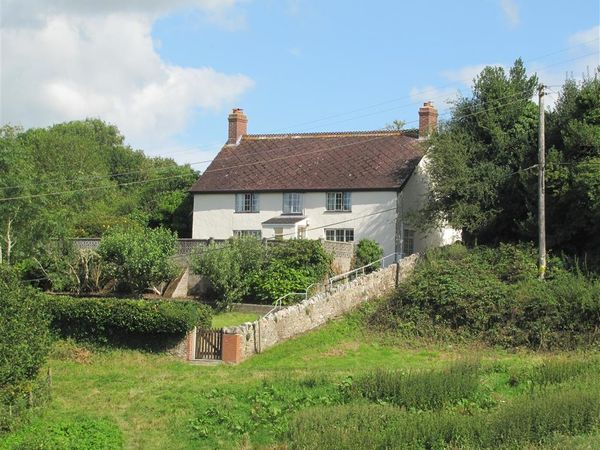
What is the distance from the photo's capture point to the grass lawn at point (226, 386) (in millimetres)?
21500

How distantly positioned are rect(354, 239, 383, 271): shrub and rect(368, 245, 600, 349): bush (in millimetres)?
4850

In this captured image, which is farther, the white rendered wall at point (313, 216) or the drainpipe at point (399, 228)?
the white rendered wall at point (313, 216)

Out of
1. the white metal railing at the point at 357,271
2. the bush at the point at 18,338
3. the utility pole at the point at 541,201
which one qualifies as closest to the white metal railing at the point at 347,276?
the white metal railing at the point at 357,271

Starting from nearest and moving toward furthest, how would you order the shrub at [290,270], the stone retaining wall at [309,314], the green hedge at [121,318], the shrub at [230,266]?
the stone retaining wall at [309,314], the green hedge at [121,318], the shrub at [290,270], the shrub at [230,266]

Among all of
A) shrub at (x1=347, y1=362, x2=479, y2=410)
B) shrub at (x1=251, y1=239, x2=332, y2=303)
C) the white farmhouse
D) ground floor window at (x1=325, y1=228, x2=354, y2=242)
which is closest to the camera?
shrub at (x1=347, y1=362, x2=479, y2=410)

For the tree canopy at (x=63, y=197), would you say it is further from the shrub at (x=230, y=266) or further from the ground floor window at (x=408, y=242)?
the ground floor window at (x=408, y=242)

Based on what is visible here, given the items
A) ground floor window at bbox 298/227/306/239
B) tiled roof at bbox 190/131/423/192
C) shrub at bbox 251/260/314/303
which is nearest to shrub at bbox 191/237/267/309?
shrub at bbox 251/260/314/303

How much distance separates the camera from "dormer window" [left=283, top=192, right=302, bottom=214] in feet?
152

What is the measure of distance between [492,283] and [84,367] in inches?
659

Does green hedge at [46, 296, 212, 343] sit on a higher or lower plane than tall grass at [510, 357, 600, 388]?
higher

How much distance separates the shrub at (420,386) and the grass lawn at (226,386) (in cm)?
54

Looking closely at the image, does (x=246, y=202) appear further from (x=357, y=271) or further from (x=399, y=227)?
(x=357, y=271)

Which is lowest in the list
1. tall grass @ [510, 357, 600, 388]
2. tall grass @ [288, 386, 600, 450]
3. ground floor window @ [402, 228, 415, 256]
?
tall grass @ [288, 386, 600, 450]

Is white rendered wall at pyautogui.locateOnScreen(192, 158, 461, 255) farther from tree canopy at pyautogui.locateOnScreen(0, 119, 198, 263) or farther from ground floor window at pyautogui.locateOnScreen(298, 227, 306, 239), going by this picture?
tree canopy at pyautogui.locateOnScreen(0, 119, 198, 263)
